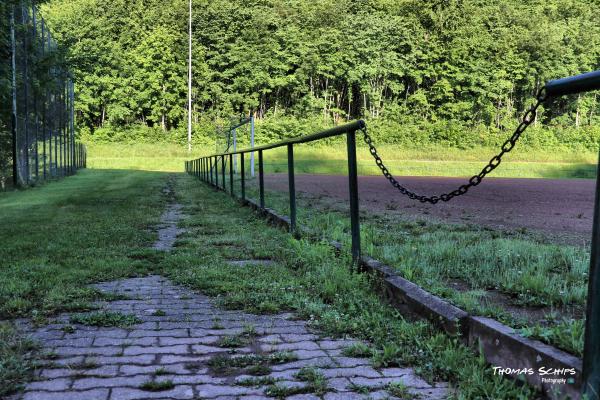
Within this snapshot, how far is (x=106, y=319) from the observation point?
332 cm

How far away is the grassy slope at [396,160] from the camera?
29141mm

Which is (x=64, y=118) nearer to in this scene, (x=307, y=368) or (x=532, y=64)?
(x=307, y=368)

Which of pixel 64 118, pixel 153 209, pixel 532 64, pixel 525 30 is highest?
pixel 525 30

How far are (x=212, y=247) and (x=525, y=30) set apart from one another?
57389mm

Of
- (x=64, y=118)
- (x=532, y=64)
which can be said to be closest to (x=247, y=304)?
(x=64, y=118)

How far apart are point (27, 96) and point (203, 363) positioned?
1682 centimetres

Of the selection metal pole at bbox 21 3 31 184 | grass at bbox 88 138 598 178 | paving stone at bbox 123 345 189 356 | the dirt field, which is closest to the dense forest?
grass at bbox 88 138 598 178

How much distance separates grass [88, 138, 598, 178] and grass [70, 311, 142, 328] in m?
25.0

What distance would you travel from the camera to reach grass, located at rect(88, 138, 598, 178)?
2916 centimetres

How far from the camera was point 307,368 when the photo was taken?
2.56 meters

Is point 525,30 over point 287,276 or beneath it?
over

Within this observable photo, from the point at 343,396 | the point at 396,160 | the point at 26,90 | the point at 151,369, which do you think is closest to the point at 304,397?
the point at 343,396

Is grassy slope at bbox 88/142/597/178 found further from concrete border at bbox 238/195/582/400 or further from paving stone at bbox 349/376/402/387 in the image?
paving stone at bbox 349/376/402/387

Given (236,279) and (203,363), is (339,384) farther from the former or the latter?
(236,279)
